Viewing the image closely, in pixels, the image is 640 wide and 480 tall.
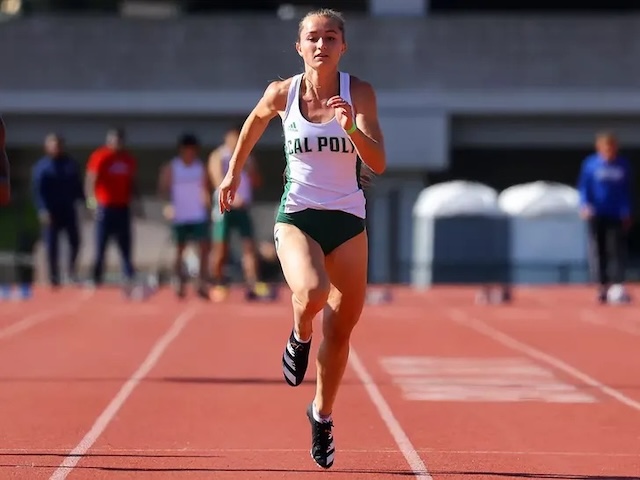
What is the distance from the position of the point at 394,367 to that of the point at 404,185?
21.6 metres

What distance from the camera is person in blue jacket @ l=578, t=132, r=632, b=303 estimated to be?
1831 centimetres

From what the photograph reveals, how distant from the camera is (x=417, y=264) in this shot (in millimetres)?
32344

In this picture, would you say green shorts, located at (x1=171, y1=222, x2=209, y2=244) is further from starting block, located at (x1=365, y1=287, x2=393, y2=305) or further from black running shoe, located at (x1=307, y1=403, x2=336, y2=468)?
black running shoe, located at (x1=307, y1=403, x2=336, y2=468)

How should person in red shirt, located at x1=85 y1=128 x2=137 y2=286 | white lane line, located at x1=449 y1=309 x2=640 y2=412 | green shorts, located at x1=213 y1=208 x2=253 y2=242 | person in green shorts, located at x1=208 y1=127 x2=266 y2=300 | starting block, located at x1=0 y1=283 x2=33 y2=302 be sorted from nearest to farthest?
white lane line, located at x1=449 y1=309 x2=640 y2=412
person in green shorts, located at x1=208 y1=127 x2=266 y2=300
green shorts, located at x1=213 y1=208 x2=253 y2=242
person in red shirt, located at x1=85 y1=128 x2=137 y2=286
starting block, located at x1=0 y1=283 x2=33 y2=302

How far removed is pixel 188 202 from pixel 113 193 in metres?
1.18

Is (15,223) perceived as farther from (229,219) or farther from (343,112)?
(343,112)

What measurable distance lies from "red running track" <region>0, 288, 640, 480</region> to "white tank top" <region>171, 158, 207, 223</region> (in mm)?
1986

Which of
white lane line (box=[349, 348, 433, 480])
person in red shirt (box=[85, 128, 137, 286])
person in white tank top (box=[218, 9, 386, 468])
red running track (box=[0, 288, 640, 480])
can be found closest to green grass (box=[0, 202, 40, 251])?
person in red shirt (box=[85, 128, 137, 286])

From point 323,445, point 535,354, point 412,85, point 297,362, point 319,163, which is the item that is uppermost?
point 319,163

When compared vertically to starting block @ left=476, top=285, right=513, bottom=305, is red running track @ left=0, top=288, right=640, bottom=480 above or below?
above

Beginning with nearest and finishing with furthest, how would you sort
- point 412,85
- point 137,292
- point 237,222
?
1. point 237,222
2. point 137,292
3. point 412,85

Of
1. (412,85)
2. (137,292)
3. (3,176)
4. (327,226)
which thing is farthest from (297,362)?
(412,85)

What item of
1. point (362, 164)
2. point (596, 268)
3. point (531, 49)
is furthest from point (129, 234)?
point (531, 49)

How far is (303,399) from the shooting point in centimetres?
963
